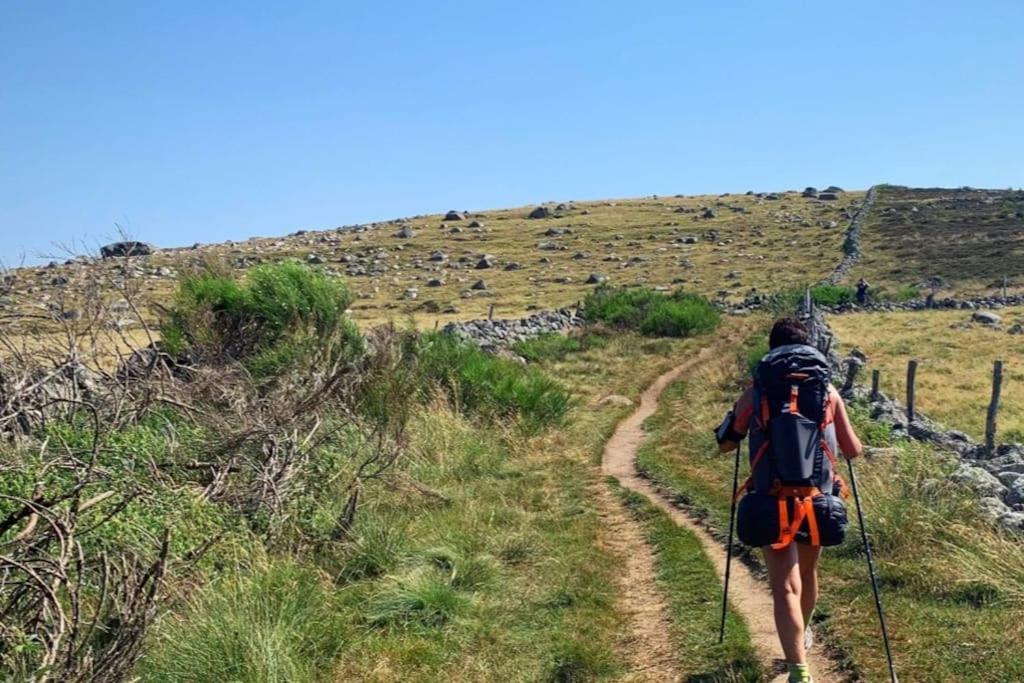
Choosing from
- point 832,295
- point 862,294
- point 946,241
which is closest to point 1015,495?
point 862,294

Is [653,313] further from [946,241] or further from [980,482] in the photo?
[946,241]

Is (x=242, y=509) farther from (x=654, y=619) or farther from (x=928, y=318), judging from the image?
(x=928, y=318)

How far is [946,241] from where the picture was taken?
209 feet

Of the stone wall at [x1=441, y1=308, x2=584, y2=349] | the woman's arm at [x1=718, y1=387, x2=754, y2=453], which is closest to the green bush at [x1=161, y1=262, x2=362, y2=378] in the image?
the stone wall at [x1=441, y1=308, x2=584, y2=349]

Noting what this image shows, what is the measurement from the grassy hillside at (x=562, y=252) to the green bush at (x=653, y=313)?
7.21m

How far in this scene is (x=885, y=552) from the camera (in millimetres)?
6914

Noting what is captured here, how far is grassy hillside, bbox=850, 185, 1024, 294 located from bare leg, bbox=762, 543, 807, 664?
45.3 metres

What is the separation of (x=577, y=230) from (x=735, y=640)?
73258 mm

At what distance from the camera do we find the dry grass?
659 inches

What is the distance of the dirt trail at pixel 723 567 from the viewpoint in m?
5.49

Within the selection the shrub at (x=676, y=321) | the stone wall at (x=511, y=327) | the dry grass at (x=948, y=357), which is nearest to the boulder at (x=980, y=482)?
the dry grass at (x=948, y=357)

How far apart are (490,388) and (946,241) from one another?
60.1 metres

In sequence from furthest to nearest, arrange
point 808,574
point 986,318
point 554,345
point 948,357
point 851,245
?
point 851,245, point 986,318, point 948,357, point 554,345, point 808,574

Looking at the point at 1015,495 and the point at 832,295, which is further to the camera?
the point at 832,295
